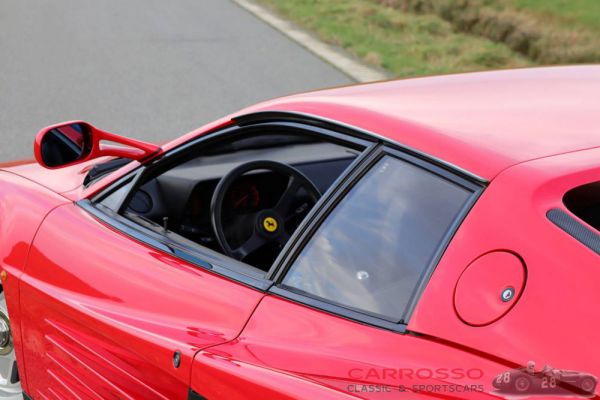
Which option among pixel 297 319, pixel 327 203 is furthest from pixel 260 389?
pixel 327 203

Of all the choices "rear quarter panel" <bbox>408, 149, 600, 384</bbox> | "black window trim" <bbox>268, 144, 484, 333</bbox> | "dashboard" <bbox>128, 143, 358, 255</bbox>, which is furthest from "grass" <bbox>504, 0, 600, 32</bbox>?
"rear quarter panel" <bbox>408, 149, 600, 384</bbox>

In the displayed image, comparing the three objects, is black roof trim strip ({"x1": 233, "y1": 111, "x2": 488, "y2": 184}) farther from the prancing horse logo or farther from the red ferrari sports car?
the prancing horse logo

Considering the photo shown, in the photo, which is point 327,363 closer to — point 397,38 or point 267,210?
point 267,210

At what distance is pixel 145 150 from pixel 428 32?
10642 millimetres

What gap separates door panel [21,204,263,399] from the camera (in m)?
2.57

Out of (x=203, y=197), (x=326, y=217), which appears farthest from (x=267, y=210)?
(x=326, y=217)

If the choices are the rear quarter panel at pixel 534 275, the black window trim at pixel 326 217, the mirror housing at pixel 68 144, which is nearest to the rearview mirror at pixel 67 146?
the mirror housing at pixel 68 144

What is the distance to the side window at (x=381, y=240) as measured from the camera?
2240 mm

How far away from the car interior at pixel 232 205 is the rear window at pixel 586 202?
1.19 metres

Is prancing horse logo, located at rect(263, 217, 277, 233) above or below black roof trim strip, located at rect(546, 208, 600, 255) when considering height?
below

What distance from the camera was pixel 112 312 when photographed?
2.85 m

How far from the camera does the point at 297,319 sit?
7.82ft

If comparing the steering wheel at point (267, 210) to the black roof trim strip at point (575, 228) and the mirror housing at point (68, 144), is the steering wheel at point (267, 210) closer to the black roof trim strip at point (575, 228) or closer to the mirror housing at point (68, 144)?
the mirror housing at point (68, 144)

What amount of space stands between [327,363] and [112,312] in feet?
2.90
